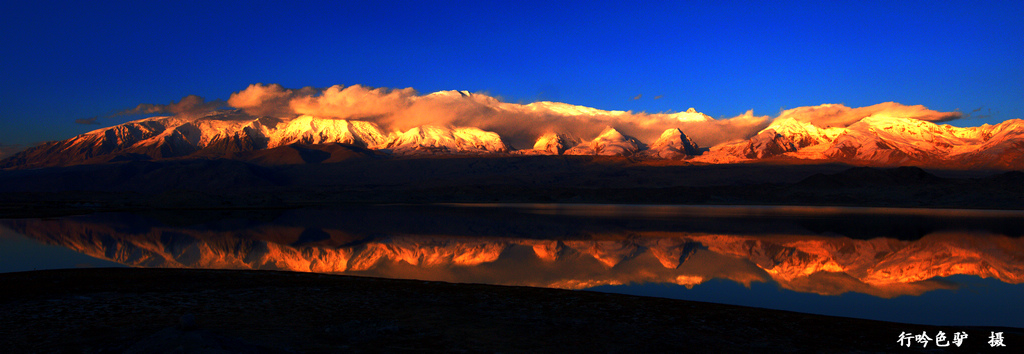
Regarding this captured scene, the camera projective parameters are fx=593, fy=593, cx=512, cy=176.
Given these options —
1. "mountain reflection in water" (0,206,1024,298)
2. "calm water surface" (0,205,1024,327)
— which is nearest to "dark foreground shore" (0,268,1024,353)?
"calm water surface" (0,205,1024,327)

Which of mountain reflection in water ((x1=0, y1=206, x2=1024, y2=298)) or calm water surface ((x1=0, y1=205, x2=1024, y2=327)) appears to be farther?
mountain reflection in water ((x1=0, y1=206, x2=1024, y2=298))

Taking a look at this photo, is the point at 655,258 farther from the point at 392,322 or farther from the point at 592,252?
the point at 392,322

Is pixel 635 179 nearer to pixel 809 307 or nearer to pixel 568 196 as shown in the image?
pixel 568 196

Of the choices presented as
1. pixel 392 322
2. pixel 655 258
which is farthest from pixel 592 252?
pixel 392 322

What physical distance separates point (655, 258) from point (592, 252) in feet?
11.5

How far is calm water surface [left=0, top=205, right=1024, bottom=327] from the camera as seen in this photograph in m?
17.8

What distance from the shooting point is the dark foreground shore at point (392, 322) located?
1066 cm

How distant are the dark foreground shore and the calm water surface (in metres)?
3.06

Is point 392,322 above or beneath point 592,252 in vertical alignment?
beneath

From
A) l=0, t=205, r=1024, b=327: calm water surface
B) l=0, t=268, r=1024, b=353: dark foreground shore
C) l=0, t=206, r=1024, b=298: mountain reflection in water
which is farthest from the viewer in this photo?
l=0, t=206, r=1024, b=298: mountain reflection in water

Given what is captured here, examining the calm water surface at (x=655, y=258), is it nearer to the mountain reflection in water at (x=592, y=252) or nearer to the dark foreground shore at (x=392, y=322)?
the mountain reflection in water at (x=592, y=252)

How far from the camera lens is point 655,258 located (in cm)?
2639

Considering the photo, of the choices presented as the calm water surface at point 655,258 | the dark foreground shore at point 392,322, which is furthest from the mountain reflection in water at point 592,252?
the dark foreground shore at point 392,322

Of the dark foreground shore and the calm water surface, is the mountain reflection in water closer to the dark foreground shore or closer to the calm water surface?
the calm water surface
